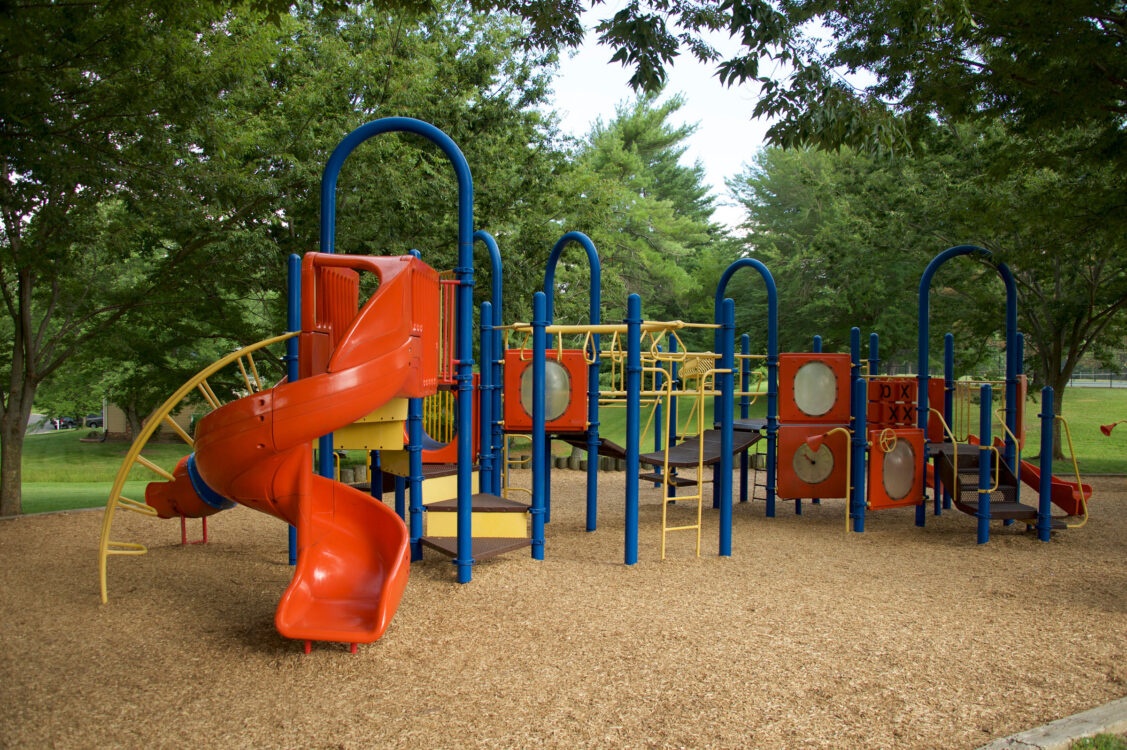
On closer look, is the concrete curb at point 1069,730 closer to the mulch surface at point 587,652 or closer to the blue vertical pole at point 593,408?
the mulch surface at point 587,652

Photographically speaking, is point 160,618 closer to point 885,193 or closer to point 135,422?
point 885,193

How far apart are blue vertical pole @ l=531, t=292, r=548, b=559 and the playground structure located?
2 centimetres

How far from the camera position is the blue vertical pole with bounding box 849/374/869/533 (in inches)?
310

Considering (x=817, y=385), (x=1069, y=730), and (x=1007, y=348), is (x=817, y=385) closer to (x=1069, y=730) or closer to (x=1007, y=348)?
(x=1007, y=348)

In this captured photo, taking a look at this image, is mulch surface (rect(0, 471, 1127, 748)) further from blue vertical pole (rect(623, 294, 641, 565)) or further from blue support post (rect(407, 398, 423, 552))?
blue support post (rect(407, 398, 423, 552))

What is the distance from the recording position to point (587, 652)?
4.30 m

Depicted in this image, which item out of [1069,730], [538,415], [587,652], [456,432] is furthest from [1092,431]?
[587,652]

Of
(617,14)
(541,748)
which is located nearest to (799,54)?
(617,14)

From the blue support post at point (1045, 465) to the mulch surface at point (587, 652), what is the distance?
0.67m

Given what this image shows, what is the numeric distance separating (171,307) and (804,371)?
7894mm

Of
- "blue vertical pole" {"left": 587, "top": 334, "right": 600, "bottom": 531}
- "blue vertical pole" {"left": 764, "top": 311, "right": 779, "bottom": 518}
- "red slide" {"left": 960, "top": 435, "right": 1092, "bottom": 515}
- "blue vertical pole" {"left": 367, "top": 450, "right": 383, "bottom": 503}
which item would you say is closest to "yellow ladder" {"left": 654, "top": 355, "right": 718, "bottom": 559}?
"blue vertical pole" {"left": 587, "top": 334, "right": 600, "bottom": 531}

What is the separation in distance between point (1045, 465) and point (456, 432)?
5.88 metres

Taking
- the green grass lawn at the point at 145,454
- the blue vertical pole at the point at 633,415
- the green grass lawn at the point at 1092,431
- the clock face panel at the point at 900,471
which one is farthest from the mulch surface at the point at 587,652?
the green grass lawn at the point at 1092,431

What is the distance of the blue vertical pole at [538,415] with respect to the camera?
20.9 feet
